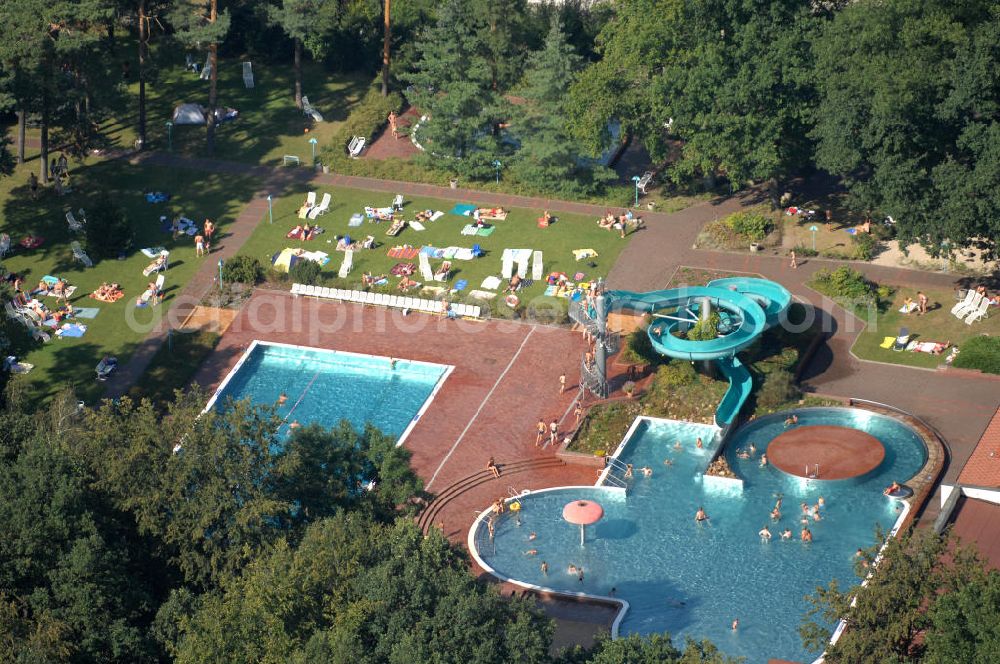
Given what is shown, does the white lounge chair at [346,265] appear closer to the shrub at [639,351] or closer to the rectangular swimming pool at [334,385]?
the rectangular swimming pool at [334,385]

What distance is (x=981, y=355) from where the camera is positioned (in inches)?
2653

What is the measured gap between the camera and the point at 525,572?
192 feet

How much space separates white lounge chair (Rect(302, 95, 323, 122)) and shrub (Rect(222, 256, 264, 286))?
17.5 m

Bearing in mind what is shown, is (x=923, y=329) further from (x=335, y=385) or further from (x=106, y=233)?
(x=106, y=233)

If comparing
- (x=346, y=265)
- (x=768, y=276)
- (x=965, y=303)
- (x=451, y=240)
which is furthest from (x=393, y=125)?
(x=965, y=303)

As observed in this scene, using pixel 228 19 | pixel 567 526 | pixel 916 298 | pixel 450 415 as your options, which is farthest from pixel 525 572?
pixel 228 19

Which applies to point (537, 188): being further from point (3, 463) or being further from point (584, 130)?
point (3, 463)

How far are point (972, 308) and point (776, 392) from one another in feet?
36.9

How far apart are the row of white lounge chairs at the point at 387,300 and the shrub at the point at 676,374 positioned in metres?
11.1

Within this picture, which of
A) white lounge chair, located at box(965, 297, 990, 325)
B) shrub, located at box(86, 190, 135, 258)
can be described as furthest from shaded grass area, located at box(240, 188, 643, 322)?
white lounge chair, located at box(965, 297, 990, 325)

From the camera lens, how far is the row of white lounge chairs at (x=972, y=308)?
232 feet

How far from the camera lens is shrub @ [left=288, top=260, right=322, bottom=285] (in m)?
77.4

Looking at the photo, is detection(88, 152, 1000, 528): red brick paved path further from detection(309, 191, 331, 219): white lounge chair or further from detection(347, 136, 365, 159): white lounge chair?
detection(309, 191, 331, 219): white lounge chair

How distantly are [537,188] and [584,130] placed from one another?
502 cm
